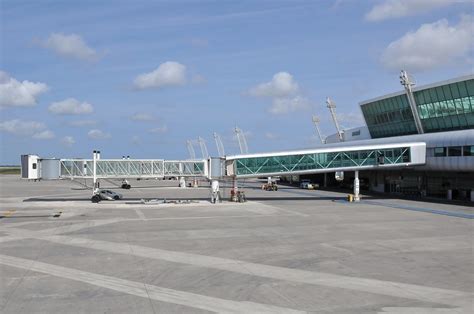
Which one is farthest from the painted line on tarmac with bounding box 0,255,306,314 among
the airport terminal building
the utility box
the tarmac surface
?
the airport terminal building

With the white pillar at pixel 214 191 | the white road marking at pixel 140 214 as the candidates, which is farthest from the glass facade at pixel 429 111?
the white road marking at pixel 140 214

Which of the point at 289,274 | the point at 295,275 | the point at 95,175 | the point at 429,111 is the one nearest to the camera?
the point at 295,275

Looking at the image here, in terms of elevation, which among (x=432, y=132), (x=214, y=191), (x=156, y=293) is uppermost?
(x=432, y=132)

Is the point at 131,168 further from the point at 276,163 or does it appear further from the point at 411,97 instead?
the point at 411,97

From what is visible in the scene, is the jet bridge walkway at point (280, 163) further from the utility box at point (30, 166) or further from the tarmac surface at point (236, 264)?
the tarmac surface at point (236, 264)

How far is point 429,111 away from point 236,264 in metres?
53.3

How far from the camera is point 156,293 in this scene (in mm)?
17359

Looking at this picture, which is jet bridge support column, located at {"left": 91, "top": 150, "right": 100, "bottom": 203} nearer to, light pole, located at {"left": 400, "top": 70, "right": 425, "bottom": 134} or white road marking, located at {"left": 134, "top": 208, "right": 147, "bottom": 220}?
white road marking, located at {"left": 134, "top": 208, "right": 147, "bottom": 220}

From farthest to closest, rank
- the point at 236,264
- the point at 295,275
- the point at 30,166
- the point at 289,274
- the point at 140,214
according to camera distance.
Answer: the point at 30,166
the point at 140,214
the point at 236,264
the point at 289,274
the point at 295,275

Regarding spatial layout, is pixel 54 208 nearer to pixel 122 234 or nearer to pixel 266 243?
pixel 122 234

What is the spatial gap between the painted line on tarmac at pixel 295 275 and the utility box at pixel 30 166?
95.1ft

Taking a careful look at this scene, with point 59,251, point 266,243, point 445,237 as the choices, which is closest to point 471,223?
point 445,237

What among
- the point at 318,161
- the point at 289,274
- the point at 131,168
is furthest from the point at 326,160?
the point at 289,274

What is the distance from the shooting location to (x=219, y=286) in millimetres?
18391
